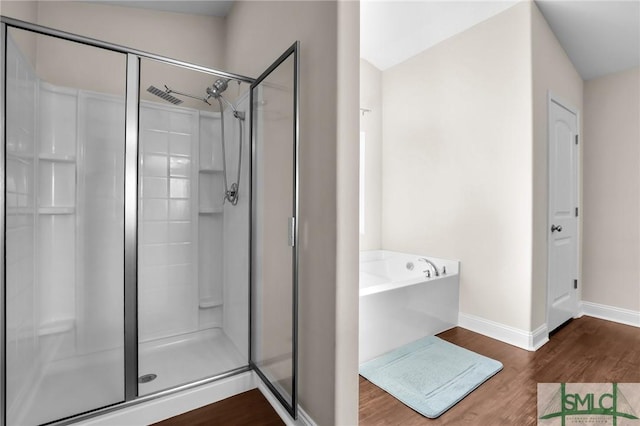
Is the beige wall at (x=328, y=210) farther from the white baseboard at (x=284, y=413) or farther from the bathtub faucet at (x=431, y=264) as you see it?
the bathtub faucet at (x=431, y=264)

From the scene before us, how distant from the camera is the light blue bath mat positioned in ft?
5.65

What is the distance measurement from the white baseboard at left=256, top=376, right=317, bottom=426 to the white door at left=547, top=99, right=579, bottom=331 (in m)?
2.26

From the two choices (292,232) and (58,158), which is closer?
(292,232)

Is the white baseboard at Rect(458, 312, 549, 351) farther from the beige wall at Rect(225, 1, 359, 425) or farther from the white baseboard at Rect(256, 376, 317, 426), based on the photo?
the white baseboard at Rect(256, 376, 317, 426)

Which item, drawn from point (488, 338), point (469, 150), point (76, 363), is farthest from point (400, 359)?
point (76, 363)

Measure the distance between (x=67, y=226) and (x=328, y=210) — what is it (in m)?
1.71

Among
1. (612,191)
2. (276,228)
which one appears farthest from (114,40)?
(612,191)

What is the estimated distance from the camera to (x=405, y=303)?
7.67 ft

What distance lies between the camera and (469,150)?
2.78m

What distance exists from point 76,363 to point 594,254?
15.0 feet

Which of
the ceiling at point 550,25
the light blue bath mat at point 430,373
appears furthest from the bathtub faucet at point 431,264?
the ceiling at point 550,25

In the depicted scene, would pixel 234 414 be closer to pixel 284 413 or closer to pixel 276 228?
pixel 284 413

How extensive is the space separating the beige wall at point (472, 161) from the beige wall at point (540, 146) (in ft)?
0.25

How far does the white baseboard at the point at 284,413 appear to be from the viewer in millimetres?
1427
